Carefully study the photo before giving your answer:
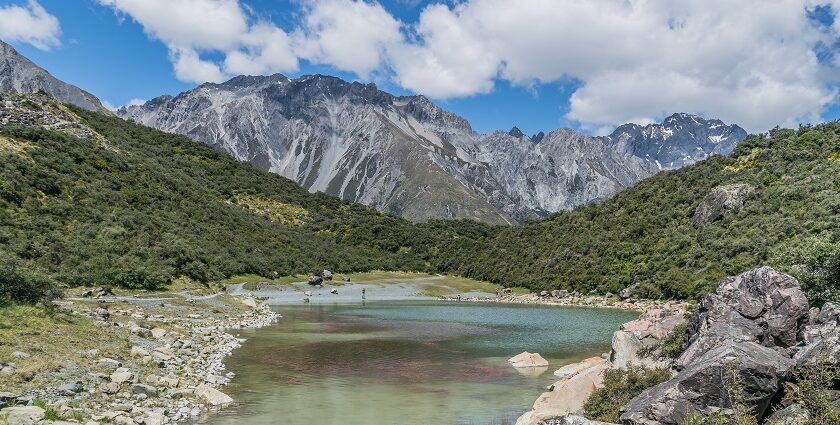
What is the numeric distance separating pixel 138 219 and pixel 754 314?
259 feet

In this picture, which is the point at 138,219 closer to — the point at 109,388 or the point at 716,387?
the point at 109,388

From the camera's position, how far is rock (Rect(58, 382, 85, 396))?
1884 centimetres

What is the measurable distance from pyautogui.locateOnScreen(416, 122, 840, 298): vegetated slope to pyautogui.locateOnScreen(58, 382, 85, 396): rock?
53405 mm

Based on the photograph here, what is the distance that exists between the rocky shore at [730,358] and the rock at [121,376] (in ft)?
50.7

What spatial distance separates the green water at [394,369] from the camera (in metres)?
21.9

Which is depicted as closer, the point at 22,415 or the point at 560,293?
the point at 22,415

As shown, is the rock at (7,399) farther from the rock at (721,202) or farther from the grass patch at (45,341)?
the rock at (721,202)

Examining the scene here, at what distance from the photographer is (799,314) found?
17594mm

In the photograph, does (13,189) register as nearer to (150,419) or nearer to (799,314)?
(150,419)

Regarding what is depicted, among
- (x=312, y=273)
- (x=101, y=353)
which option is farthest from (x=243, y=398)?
(x=312, y=273)

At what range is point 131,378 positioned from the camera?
21875 millimetres

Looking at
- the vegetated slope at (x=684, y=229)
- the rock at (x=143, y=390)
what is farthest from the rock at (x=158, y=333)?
the vegetated slope at (x=684, y=229)

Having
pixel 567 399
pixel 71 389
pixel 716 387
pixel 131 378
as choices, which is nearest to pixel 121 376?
pixel 131 378

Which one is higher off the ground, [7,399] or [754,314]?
[754,314]
